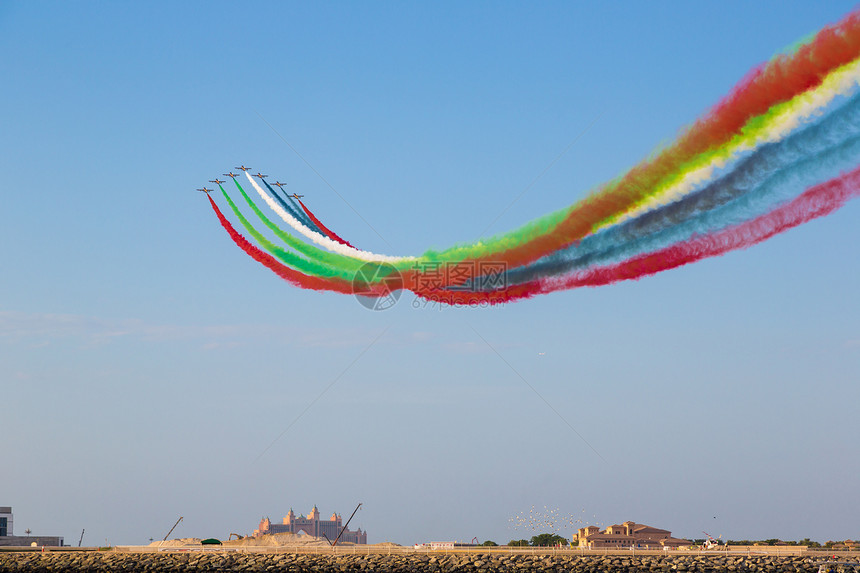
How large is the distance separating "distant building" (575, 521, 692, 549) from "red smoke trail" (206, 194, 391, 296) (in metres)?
55.3

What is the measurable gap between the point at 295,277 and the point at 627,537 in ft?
231

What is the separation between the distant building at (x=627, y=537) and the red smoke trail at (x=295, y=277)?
55.3 m

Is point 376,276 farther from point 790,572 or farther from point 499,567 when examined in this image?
point 790,572

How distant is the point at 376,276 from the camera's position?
248 feet

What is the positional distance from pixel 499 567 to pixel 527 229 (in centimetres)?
3033

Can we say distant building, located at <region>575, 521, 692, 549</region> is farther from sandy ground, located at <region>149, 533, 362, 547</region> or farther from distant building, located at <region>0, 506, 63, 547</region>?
distant building, located at <region>0, 506, 63, 547</region>

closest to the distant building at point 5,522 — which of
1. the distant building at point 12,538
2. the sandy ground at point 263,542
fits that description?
the distant building at point 12,538

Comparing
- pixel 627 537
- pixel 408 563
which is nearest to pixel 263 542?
pixel 408 563

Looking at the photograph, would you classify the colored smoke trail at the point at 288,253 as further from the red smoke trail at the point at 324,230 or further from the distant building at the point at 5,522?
the distant building at the point at 5,522

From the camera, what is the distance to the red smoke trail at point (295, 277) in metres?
76.5

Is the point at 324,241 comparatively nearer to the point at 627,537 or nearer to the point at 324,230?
the point at 324,230

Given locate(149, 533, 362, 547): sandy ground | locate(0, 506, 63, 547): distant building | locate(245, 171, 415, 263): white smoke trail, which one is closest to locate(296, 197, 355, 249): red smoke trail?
locate(245, 171, 415, 263): white smoke trail

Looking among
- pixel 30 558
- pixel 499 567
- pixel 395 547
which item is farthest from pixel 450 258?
pixel 30 558

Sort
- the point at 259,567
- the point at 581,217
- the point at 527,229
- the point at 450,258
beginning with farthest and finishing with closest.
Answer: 1. the point at 259,567
2. the point at 450,258
3. the point at 527,229
4. the point at 581,217
